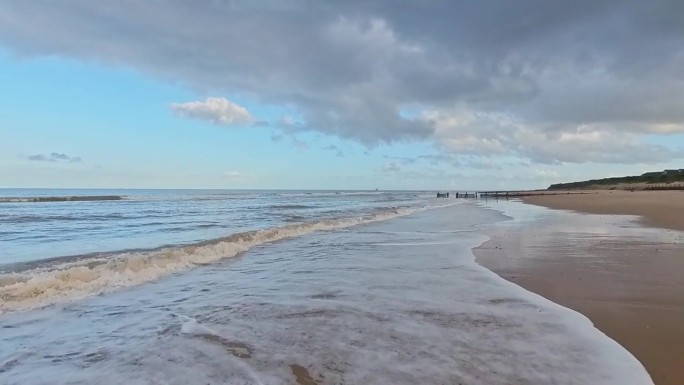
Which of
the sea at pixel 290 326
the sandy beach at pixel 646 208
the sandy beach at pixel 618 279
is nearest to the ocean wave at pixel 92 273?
the sea at pixel 290 326

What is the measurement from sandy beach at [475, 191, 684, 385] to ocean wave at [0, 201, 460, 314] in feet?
24.2

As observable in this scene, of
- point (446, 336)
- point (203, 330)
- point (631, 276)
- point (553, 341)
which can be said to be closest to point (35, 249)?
point (203, 330)

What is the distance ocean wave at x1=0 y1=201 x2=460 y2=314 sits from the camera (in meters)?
7.57

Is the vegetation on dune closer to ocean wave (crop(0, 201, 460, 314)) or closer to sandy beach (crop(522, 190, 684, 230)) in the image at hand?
sandy beach (crop(522, 190, 684, 230))

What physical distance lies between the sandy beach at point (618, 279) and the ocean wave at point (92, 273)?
290 inches

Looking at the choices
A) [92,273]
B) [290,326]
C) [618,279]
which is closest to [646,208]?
[618,279]

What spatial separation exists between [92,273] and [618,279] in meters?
10.1

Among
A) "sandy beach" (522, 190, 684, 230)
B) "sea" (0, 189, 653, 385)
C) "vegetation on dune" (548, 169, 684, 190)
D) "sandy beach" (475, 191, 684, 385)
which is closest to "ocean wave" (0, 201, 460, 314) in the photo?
"sea" (0, 189, 653, 385)

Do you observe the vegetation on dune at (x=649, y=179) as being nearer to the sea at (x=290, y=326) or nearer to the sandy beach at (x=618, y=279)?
the sandy beach at (x=618, y=279)

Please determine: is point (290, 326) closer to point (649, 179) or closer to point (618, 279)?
point (618, 279)

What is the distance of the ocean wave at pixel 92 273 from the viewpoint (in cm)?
757

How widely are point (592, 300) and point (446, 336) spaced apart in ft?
9.58

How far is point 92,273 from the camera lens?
9.30 m

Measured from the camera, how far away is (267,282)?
8680mm
